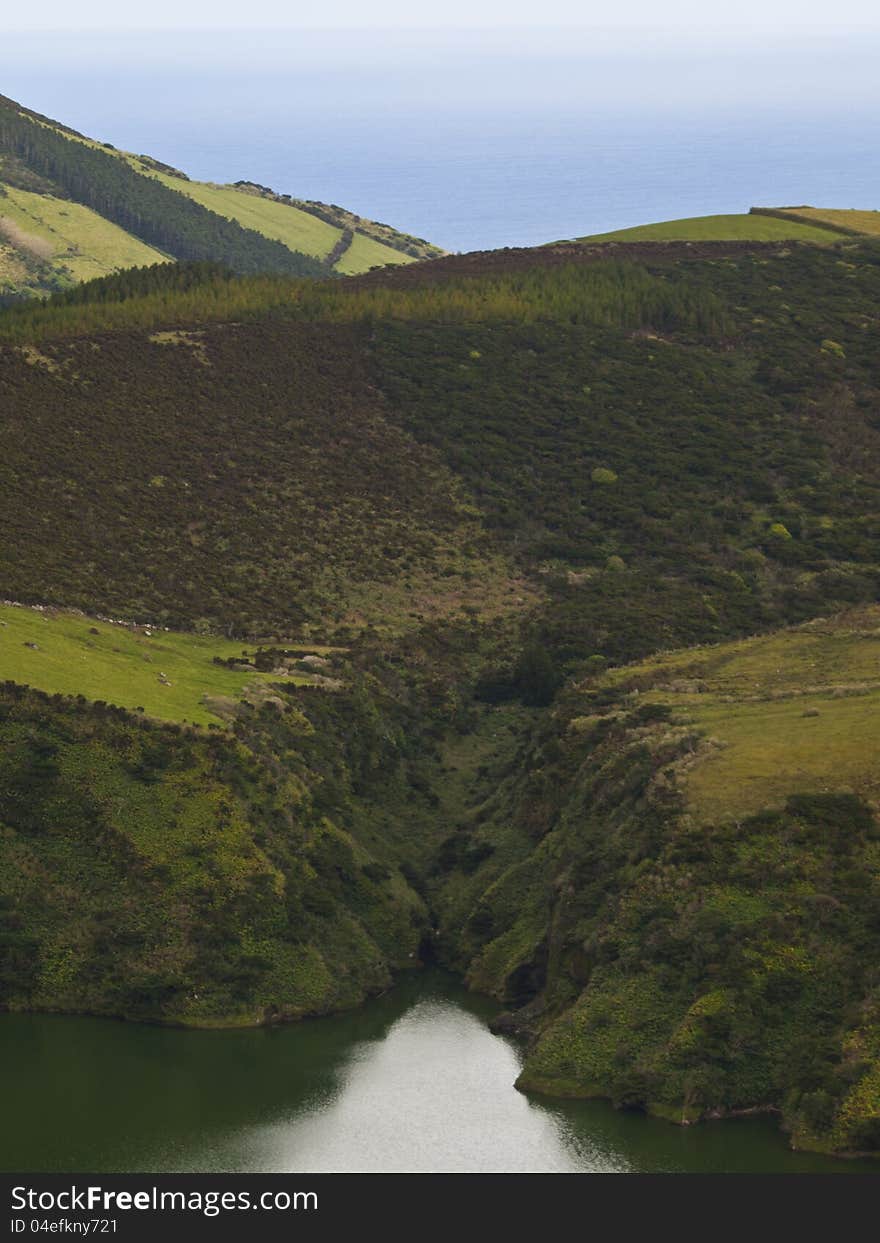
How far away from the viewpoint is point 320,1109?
60.0 meters

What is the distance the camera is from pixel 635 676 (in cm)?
9269

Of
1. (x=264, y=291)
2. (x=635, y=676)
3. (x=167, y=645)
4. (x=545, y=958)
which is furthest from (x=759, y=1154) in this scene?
(x=264, y=291)

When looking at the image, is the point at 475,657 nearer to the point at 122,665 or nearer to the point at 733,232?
the point at 122,665

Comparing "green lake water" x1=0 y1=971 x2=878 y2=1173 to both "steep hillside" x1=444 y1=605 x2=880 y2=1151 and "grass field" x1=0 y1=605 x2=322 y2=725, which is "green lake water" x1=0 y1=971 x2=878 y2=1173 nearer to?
"steep hillside" x1=444 y1=605 x2=880 y2=1151

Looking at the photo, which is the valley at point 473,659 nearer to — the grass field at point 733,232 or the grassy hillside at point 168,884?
the grassy hillside at point 168,884

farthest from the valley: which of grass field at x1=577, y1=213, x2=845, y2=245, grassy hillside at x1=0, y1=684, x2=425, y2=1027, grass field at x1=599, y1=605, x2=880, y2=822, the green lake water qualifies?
grass field at x1=577, y1=213, x2=845, y2=245

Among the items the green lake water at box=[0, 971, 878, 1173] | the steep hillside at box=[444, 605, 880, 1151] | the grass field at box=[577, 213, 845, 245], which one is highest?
the grass field at box=[577, 213, 845, 245]

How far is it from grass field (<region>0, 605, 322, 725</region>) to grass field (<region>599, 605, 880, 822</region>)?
1990 centimetres

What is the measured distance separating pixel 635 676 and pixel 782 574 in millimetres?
32841

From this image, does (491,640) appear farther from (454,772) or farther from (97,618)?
(97,618)

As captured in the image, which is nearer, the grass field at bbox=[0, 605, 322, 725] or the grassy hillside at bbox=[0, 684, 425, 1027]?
the grassy hillside at bbox=[0, 684, 425, 1027]

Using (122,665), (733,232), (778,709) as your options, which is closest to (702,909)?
(778,709)

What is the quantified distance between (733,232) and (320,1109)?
150 m

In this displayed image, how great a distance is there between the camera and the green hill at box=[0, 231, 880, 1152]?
62375mm
